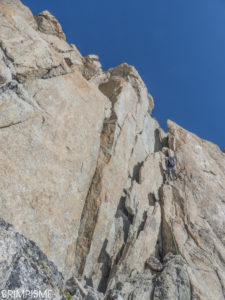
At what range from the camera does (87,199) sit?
675 inches

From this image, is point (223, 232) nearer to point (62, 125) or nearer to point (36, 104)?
point (62, 125)

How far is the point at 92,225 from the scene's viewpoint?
636 inches

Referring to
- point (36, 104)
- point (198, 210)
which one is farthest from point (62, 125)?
point (198, 210)

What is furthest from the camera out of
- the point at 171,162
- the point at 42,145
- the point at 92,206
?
the point at 171,162

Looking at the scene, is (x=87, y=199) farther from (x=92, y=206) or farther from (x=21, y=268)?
(x=21, y=268)

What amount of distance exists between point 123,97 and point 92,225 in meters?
14.7

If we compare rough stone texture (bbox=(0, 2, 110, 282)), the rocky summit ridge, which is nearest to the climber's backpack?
the rocky summit ridge

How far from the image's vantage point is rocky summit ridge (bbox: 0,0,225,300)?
1295cm

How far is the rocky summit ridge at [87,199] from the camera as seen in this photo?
510 inches

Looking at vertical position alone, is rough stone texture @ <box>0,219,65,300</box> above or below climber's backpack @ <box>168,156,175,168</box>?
below

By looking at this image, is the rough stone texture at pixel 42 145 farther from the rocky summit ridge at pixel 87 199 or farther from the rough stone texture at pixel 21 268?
the rough stone texture at pixel 21 268

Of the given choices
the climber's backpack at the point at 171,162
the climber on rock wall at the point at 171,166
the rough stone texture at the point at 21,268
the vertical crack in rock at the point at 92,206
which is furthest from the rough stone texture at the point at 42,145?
the climber's backpack at the point at 171,162

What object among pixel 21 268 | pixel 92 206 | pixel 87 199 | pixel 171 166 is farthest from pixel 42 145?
pixel 171 166

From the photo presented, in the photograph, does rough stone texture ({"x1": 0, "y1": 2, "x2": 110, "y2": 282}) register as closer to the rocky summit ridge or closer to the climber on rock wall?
the rocky summit ridge
